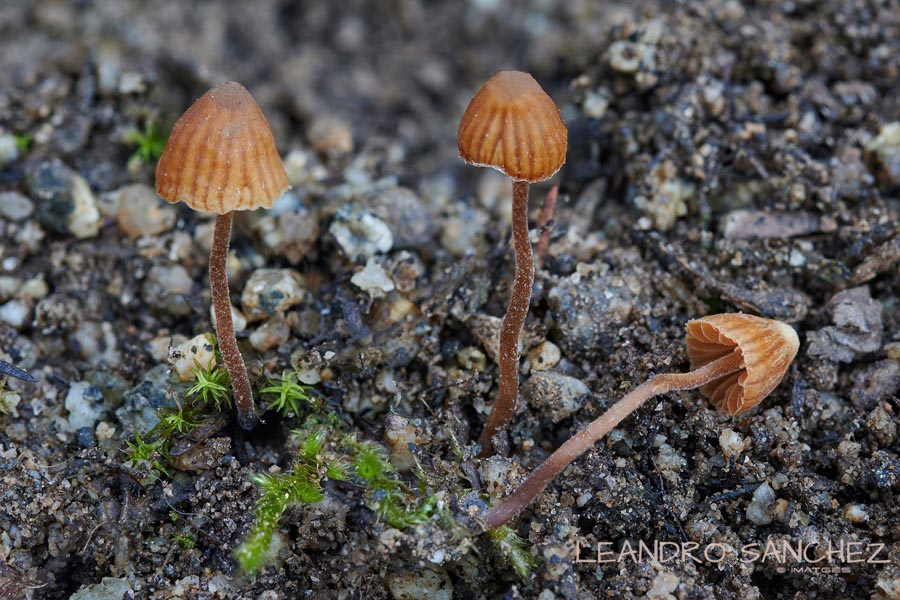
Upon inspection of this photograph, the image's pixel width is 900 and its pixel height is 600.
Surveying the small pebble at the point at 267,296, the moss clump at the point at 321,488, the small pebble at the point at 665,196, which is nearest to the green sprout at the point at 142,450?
the moss clump at the point at 321,488

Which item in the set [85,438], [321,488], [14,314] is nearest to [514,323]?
[321,488]

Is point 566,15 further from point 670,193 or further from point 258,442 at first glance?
point 258,442

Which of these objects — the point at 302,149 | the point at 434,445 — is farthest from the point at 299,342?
the point at 302,149

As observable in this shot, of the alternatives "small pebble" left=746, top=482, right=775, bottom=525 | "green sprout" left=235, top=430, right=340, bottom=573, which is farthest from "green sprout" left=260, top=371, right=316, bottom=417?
"small pebble" left=746, top=482, right=775, bottom=525

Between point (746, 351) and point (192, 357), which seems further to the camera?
point (192, 357)

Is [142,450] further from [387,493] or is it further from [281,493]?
[387,493]

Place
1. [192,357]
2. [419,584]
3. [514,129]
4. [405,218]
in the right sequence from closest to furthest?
[514,129] < [419,584] < [192,357] < [405,218]
